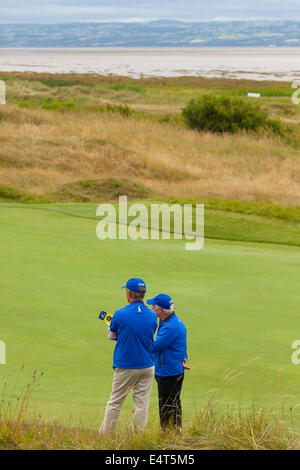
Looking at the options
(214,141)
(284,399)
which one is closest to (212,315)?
(284,399)

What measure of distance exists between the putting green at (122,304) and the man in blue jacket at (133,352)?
483 mm

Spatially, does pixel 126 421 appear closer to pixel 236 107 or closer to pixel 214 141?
pixel 214 141

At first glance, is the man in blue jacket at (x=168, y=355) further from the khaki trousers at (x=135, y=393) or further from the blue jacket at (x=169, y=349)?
the khaki trousers at (x=135, y=393)

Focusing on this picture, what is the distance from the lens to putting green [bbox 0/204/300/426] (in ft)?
22.1

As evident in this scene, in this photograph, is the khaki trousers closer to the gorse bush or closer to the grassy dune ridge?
the grassy dune ridge

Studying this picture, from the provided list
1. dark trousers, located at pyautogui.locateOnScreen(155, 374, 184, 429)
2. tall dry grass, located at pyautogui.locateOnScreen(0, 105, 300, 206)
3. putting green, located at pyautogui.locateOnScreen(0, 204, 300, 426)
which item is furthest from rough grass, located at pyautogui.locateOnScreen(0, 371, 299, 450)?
tall dry grass, located at pyautogui.locateOnScreen(0, 105, 300, 206)

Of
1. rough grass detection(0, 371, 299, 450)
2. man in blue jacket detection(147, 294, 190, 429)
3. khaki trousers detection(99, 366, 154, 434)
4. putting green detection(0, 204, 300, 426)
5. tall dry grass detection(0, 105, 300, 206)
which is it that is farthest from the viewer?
tall dry grass detection(0, 105, 300, 206)

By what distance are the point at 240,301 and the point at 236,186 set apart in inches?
621

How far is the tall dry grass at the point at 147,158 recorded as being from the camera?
85.5 feet

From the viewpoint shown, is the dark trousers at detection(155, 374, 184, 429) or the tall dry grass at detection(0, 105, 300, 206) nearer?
the dark trousers at detection(155, 374, 184, 429)

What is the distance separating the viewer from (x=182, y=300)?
9.78 meters

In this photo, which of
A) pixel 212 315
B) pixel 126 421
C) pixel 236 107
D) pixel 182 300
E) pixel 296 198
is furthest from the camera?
pixel 236 107

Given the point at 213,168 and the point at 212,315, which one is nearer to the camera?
the point at 212,315

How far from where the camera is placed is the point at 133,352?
5.57 m
